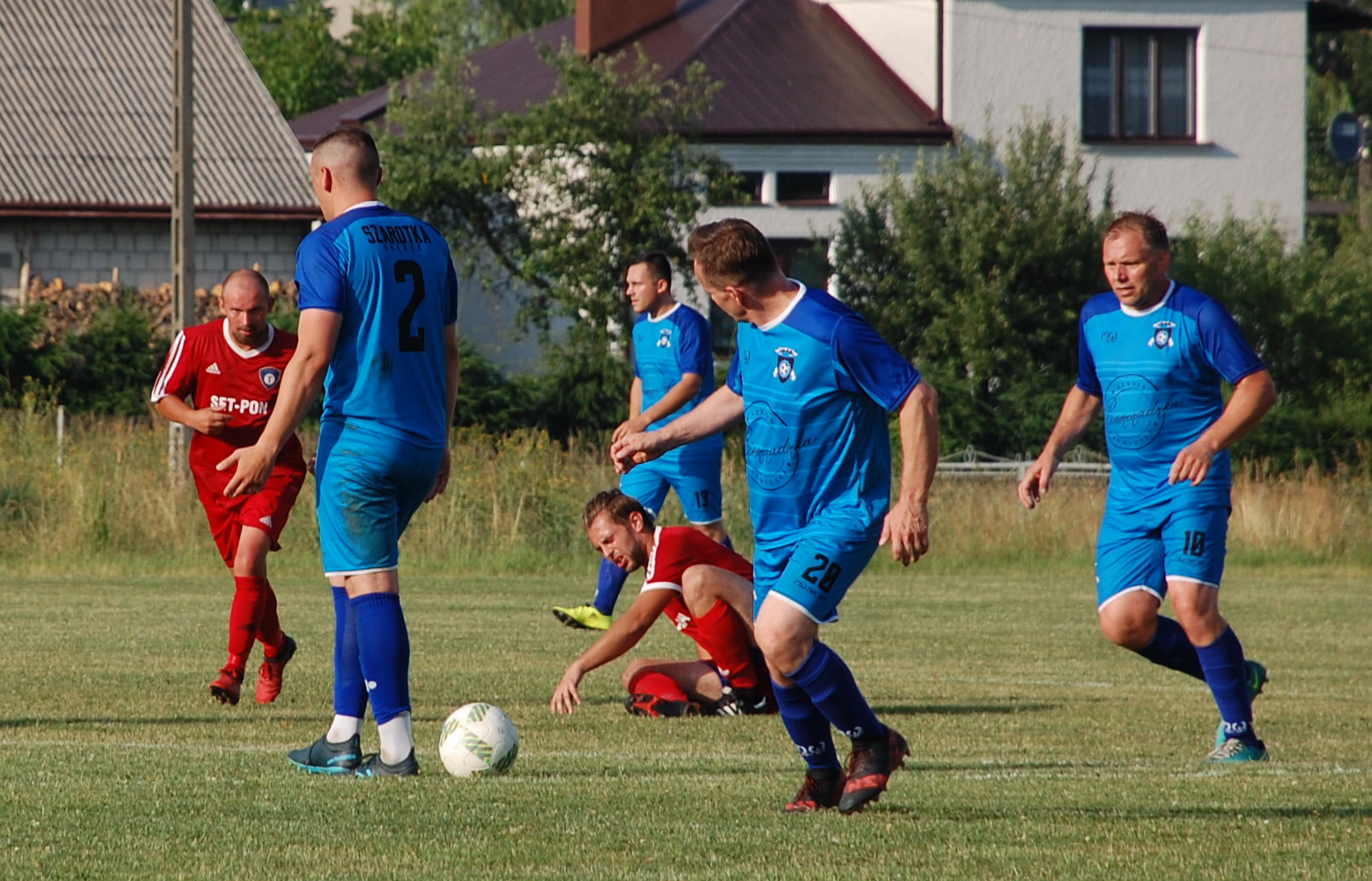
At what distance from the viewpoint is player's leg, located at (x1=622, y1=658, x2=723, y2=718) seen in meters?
9.49

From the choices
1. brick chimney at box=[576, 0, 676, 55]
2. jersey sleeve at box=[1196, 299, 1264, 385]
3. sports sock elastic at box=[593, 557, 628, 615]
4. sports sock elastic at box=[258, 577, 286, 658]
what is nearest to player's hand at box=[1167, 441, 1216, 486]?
jersey sleeve at box=[1196, 299, 1264, 385]

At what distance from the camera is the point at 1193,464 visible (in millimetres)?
7648

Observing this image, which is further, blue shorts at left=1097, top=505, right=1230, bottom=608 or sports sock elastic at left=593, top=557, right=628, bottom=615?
sports sock elastic at left=593, top=557, right=628, bottom=615

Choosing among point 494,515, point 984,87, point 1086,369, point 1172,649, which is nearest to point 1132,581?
point 1172,649

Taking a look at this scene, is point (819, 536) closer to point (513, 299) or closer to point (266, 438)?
point (266, 438)

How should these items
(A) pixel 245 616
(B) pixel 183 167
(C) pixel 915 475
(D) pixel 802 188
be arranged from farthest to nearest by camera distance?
(D) pixel 802 188 < (B) pixel 183 167 < (A) pixel 245 616 < (C) pixel 915 475

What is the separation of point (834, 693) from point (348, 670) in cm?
192

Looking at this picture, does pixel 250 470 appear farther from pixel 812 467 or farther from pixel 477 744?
pixel 812 467

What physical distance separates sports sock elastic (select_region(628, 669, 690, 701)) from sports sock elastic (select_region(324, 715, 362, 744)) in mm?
2612

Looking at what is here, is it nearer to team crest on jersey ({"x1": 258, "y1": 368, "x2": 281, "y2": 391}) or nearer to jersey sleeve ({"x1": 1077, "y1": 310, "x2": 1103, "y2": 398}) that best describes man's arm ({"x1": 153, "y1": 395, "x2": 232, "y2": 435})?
team crest on jersey ({"x1": 258, "y1": 368, "x2": 281, "y2": 391})

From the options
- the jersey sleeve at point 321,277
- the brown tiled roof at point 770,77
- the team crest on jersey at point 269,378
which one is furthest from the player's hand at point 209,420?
the brown tiled roof at point 770,77

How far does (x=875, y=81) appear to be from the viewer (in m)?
38.9

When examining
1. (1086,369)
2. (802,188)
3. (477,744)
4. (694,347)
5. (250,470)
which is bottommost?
(477,744)

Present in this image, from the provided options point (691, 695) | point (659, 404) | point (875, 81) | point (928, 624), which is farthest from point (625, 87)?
point (691, 695)
